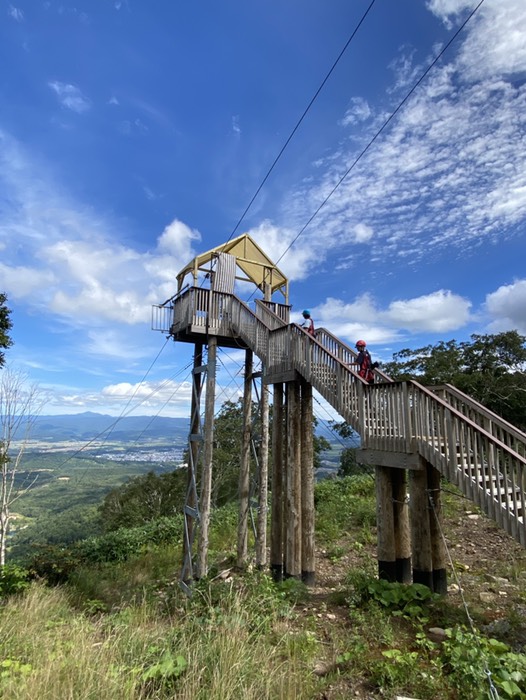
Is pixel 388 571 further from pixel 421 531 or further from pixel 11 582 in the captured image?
pixel 11 582

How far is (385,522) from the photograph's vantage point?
686 cm

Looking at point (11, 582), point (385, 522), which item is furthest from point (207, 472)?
point (385, 522)

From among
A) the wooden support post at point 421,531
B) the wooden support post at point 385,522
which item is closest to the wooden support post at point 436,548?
the wooden support post at point 421,531

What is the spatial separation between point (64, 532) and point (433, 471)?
39.9m

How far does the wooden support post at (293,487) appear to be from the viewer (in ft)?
26.6

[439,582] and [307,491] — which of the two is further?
[307,491]

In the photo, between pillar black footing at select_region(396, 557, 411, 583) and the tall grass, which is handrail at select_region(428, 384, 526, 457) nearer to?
pillar black footing at select_region(396, 557, 411, 583)

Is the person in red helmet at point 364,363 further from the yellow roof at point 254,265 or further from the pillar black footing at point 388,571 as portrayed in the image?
the yellow roof at point 254,265

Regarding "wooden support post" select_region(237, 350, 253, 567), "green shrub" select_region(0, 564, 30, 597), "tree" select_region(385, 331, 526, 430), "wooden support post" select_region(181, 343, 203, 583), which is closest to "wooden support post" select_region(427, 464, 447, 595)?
"wooden support post" select_region(237, 350, 253, 567)

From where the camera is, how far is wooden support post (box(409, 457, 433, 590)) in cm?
647

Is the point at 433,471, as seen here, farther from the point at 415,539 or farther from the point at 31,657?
the point at 31,657

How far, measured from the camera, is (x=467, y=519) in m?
12.1

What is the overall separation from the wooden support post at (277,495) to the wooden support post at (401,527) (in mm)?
2704

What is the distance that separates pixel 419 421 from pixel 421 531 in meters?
1.88
